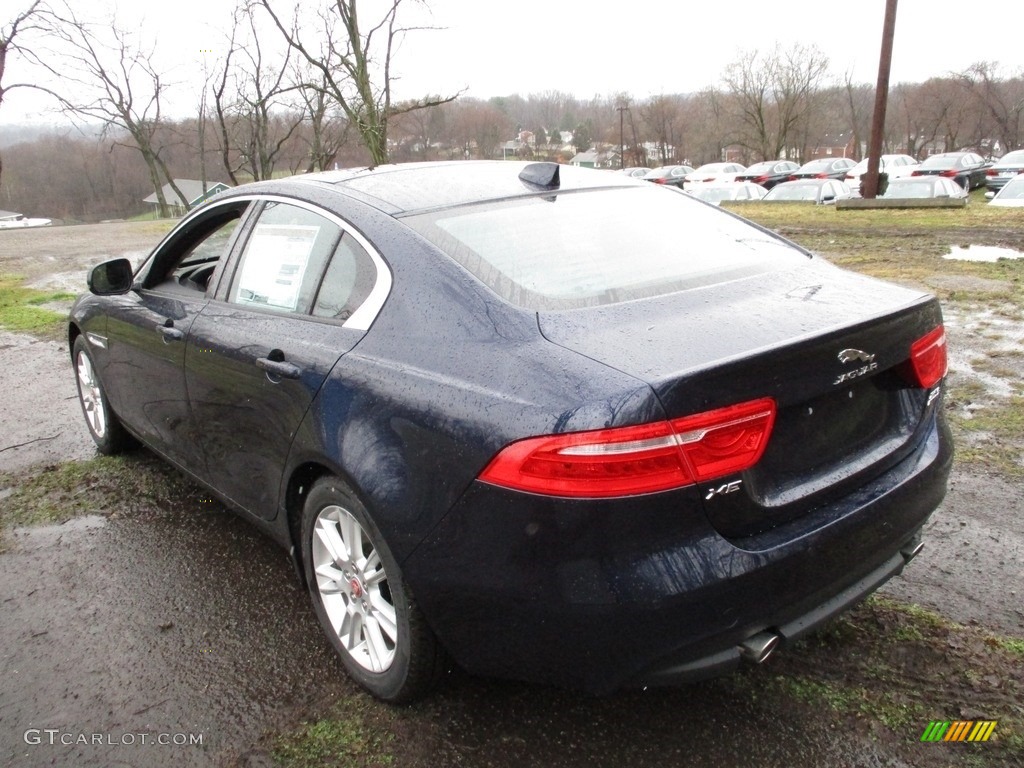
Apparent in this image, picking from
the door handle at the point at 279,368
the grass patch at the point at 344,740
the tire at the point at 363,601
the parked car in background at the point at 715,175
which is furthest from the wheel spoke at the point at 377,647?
the parked car in background at the point at 715,175

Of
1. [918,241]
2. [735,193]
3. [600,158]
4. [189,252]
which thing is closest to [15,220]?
[600,158]

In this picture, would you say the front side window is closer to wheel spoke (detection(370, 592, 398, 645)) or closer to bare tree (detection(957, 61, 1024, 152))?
wheel spoke (detection(370, 592, 398, 645))

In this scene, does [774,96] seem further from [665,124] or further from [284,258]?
[284,258]

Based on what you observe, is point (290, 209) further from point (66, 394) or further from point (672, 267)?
point (66, 394)

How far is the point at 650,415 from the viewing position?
1786mm

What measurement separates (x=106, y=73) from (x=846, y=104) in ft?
192

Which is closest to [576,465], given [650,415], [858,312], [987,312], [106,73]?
[650,415]

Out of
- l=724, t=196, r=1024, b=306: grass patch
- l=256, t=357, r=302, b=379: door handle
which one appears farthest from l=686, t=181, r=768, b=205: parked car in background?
l=256, t=357, r=302, b=379: door handle

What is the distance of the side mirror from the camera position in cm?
394

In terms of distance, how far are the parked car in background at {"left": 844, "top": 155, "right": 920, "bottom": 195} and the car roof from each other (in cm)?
2440

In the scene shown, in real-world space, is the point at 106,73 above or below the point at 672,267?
above

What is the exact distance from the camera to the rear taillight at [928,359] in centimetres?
233

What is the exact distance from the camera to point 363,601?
8.26 ft

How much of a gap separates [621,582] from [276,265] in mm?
1839
